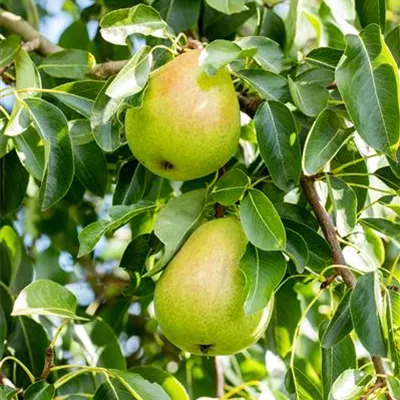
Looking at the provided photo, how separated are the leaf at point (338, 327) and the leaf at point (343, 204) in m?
0.10

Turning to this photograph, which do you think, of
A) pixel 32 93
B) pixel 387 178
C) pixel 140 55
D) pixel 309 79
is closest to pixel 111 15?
pixel 140 55

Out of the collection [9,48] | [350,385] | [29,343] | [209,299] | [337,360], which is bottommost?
[29,343]

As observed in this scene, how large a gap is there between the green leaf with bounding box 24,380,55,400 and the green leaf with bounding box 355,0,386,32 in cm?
75

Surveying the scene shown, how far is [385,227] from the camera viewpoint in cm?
159

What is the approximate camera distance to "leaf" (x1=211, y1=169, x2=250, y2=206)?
4.95 ft

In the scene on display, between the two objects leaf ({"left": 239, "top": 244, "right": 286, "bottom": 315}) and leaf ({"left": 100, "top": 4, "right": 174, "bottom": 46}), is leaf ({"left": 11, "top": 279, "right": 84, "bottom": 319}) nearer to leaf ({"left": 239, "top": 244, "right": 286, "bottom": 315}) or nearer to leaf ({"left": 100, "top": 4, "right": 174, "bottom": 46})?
leaf ({"left": 239, "top": 244, "right": 286, "bottom": 315})

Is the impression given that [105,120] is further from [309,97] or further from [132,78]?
[309,97]

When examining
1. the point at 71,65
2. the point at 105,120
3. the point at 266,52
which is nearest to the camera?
the point at 105,120

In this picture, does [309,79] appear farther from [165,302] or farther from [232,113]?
[165,302]

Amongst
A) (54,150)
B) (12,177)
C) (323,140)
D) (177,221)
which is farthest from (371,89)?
(12,177)

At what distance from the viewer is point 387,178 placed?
5.30ft

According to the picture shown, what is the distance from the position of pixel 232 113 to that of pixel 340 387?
0.40m

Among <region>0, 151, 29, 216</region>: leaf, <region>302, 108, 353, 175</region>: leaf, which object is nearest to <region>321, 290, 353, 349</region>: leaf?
<region>302, 108, 353, 175</region>: leaf

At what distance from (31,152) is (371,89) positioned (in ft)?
1.77
